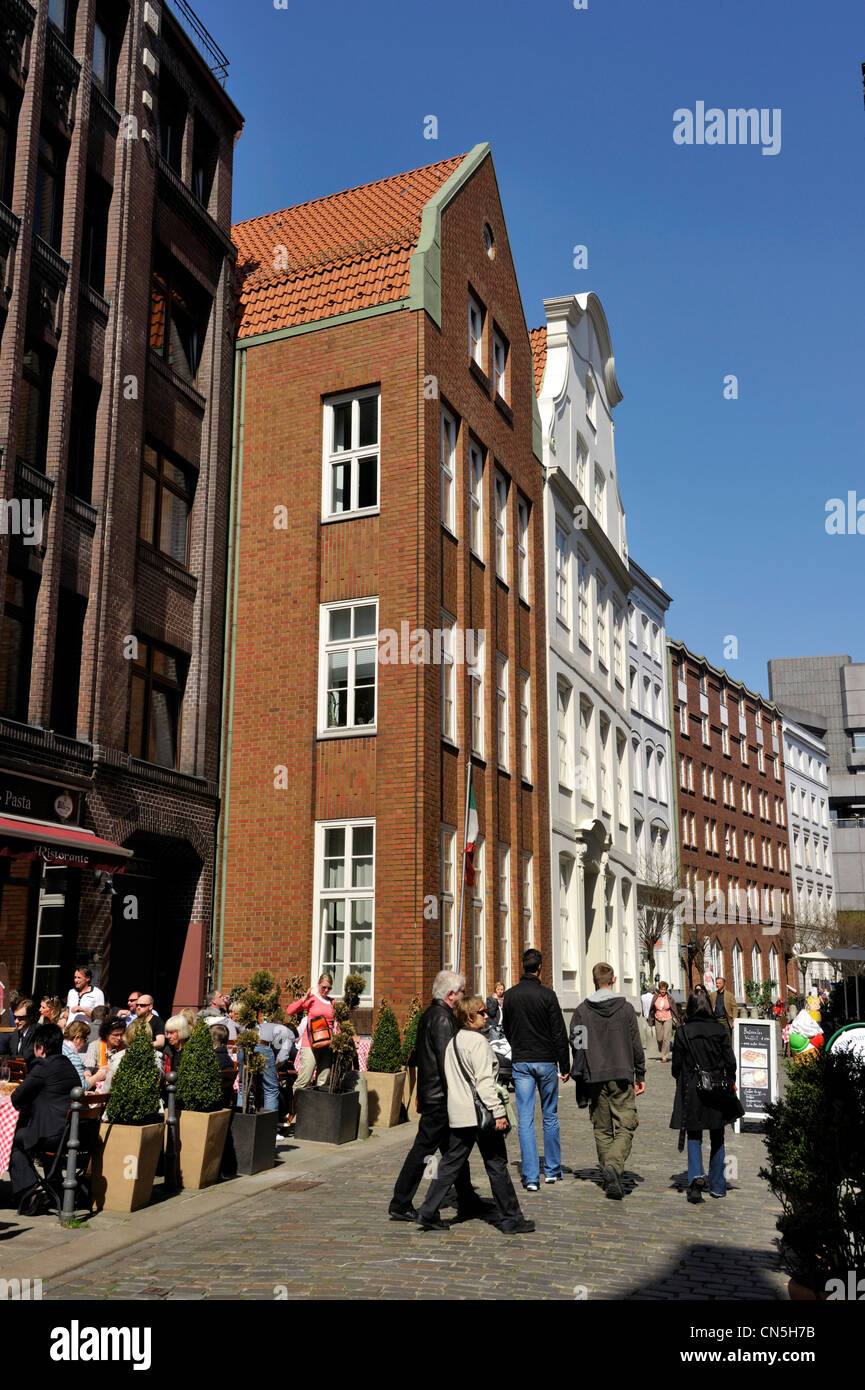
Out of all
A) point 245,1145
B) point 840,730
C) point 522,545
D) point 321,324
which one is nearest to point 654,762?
point 522,545

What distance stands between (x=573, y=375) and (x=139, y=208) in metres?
16.2

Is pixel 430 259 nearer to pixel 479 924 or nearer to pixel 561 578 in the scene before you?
pixel 561 578

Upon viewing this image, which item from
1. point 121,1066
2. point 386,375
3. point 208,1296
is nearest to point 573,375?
point 386,375

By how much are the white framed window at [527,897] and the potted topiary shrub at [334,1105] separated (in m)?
11.5

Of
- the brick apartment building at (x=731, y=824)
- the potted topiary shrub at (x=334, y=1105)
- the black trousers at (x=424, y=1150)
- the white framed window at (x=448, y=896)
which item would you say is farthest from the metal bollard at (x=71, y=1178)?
the brick apartment building at (x=731, y=824)

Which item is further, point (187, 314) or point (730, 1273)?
point (187, 314)

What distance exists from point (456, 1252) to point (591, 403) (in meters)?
30.6

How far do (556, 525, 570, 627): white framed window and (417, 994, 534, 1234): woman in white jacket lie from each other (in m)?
21.6

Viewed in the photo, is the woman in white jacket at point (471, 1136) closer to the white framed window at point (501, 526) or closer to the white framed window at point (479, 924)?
the white framed window at point (479, 924)

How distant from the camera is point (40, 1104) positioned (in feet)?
31.9

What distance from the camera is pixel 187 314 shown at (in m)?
22.4

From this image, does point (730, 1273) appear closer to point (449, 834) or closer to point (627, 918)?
point (449, 834)

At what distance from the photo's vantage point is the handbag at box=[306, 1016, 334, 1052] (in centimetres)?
1440
